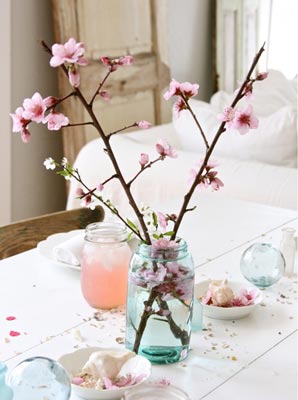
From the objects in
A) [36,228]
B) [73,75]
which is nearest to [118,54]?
[36,228]

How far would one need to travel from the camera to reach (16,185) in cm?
346

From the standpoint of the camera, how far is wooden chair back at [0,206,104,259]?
1.89 metres

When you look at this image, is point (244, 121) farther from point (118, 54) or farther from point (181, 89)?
point (118, 54)

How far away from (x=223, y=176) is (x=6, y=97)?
106cm

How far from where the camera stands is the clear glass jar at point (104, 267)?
1.46 m

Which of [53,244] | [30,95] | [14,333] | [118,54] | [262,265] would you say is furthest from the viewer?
[118,54]

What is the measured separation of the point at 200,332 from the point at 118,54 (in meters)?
2.49

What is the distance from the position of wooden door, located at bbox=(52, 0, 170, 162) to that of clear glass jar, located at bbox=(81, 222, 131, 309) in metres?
2.03

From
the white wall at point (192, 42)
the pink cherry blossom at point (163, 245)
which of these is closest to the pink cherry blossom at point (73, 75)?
the pink cherry blossom at point (163, 245)

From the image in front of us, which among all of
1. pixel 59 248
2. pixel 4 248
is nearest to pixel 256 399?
pixel 59 248

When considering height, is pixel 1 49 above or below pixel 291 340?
above

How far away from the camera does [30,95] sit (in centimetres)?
346

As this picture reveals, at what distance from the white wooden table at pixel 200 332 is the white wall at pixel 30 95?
170 centimetres

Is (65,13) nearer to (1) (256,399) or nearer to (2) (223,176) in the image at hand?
(2) (223,176)
